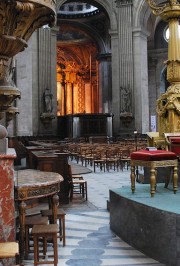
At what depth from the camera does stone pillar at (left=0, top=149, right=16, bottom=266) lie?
3912mm

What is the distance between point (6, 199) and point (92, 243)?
66.8 inches

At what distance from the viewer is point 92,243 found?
5164mm

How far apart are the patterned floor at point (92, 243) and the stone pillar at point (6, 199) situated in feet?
1.96

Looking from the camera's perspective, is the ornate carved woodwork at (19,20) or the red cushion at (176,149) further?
the red cushion at (176,149)

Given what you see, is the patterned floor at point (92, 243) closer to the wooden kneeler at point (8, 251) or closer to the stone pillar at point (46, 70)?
the wooden kneeler at point (8, 251)

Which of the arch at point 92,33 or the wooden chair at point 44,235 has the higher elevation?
the arch at point 92,33

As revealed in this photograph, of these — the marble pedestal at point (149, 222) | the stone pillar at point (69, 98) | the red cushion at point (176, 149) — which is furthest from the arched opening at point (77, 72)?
the marble pedestal at point (149, 222)

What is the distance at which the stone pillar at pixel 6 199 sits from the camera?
12.8ft

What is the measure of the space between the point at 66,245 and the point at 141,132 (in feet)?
78.8

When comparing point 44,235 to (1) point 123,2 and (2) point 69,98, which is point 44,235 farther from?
(2) point 69,98

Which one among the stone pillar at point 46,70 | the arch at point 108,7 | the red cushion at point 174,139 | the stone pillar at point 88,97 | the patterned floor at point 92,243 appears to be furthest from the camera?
the stone pillar at point 88,97

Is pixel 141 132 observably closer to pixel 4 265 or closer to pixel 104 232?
pixel 104 232

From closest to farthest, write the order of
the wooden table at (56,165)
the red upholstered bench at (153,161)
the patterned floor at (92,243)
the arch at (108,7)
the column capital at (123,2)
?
the patterned floor at (92,243) → the red upholstered bench at (153,161) → the wooden table at (56,165) → the column capital at (123,2) → the arch at (108,7)

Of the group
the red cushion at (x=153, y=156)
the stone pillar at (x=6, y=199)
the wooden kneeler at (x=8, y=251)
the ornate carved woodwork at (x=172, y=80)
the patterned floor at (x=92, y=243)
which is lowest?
the patterned floor at (x=92, y=243)
